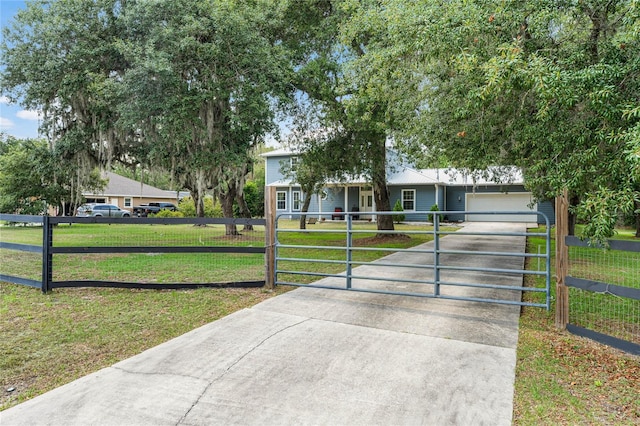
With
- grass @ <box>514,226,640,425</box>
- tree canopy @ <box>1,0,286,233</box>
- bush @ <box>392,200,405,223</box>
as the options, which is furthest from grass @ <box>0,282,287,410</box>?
bush @ <box>392,200,405,223</box>

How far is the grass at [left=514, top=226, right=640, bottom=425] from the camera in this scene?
2.76 metres

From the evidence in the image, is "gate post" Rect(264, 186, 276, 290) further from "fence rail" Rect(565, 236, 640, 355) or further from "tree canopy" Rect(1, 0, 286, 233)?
"tree canopy" Rect(1, 0, 286, 233)

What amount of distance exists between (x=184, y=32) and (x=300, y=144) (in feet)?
19.8

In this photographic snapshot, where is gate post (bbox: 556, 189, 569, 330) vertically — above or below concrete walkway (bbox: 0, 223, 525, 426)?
above

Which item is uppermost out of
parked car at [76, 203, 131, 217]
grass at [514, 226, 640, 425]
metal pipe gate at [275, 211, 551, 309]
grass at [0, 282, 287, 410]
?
parked car at [76, 203, 131, 217]

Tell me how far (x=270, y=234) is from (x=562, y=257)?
13.2 feet

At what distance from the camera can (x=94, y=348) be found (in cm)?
393

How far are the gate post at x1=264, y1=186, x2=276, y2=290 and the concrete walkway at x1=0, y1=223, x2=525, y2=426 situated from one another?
1.55m

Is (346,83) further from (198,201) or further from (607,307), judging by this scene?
(607,307)

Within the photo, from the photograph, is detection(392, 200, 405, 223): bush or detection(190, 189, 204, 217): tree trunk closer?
detection(190, 189, 204, 217): tree trunk

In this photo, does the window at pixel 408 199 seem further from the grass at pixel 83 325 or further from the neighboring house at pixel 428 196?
the grass at pixel 83 325

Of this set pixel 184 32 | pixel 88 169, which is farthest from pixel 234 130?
pixel 88 169

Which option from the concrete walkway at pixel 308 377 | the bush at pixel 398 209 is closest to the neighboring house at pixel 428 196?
the bush at pixel 398 209

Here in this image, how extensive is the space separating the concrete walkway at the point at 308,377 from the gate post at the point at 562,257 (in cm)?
56
